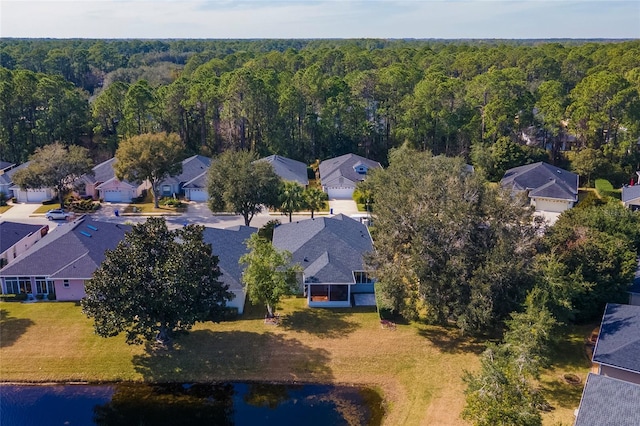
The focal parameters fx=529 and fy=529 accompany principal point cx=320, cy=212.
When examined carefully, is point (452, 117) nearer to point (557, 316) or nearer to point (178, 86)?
point (178, 86)

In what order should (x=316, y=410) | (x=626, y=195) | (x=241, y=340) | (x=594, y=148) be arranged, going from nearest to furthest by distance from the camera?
1. (x=316, y=410)
2. (x=241, y=340)
3. (x=626, y=195)
4. (x=594, y=148)

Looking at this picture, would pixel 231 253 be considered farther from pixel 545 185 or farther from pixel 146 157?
pixel 545 185

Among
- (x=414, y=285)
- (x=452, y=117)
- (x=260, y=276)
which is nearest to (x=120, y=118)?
(x=452, y=117)

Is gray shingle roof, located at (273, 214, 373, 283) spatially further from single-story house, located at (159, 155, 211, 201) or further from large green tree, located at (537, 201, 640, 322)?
single-story house, located at (159, 155, 211, 201)

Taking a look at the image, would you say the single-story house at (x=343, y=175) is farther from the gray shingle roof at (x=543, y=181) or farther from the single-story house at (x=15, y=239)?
the single-story house at (x=15, y=239)

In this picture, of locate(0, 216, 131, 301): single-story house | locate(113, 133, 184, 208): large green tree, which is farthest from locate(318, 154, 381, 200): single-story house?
locate(0, 216, 131, 301): single-story house

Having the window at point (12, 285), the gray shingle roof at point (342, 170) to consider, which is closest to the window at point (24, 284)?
the window at point (12, 285)
